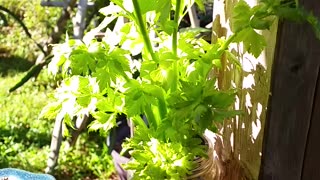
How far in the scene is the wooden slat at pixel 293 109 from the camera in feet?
2.89

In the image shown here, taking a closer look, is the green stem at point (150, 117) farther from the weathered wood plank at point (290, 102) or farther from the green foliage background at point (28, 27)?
the green foliage background at point (28, 27)

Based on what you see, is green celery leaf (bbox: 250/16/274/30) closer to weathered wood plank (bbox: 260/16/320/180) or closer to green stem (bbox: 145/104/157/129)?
weathered wood plank (bbox: 260/16/320/180)

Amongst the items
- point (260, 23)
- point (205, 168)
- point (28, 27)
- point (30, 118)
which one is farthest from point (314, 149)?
point (28, 27)

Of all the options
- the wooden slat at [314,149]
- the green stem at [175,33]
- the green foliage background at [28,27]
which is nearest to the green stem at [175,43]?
the green stem at [175,33]

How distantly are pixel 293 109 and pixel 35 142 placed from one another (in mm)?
1463

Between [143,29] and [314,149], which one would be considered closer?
[143,29]

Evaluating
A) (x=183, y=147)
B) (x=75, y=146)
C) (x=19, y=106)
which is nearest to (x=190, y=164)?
(x=183, y=147)

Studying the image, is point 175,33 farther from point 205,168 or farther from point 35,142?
point 35,142

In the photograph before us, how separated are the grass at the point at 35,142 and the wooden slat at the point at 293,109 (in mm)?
1065

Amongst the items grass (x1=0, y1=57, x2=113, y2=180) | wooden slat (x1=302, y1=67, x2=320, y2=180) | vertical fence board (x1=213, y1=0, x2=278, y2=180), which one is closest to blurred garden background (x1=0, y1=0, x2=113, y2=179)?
grass (x1=0, y1=57, x2=113, y2=180)

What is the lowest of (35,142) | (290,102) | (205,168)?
(35,142)

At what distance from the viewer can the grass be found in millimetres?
2043

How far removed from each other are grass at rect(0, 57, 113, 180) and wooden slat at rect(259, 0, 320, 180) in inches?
41.9

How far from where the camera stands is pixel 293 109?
931 mm
